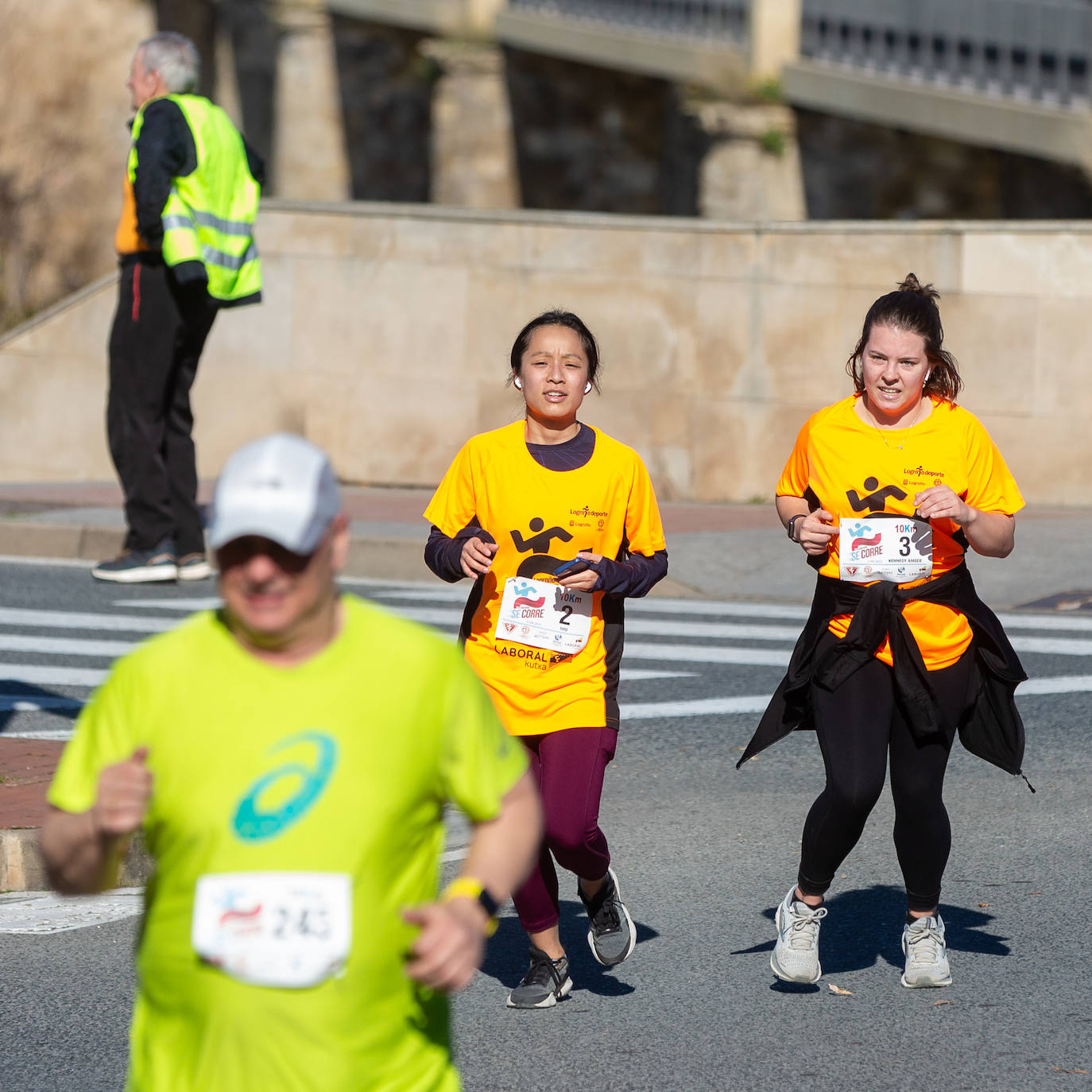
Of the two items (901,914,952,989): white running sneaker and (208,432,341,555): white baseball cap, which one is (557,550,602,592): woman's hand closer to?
(901,914,952,989): white running sneaker

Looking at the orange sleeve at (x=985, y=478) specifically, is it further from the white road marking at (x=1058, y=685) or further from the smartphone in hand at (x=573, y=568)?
the white road marking at (x=1058, y=685)

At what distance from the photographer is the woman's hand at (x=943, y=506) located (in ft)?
16.2

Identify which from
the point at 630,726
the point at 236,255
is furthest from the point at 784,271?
the point at 630,726

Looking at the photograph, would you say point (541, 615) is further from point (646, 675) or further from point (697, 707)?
point (646, 675)

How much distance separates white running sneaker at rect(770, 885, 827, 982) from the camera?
5.12m

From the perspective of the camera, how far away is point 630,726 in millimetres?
8461

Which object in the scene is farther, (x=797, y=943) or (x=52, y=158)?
(x=52, y=158)

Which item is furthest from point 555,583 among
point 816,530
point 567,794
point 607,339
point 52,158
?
point 52,158

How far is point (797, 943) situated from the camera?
203 inches

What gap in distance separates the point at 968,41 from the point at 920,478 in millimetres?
16436

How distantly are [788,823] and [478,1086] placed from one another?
2594mm

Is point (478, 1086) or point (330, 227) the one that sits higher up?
point (330, 227)

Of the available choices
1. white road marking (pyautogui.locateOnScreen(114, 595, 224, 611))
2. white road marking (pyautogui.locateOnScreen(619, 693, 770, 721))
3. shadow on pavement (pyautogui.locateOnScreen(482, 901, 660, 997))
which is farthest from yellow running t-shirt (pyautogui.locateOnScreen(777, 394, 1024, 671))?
white road marking (pyautogui.locateOnScreen(114, 595, 224, 611))

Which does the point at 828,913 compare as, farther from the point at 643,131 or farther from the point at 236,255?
the point at 643,131
